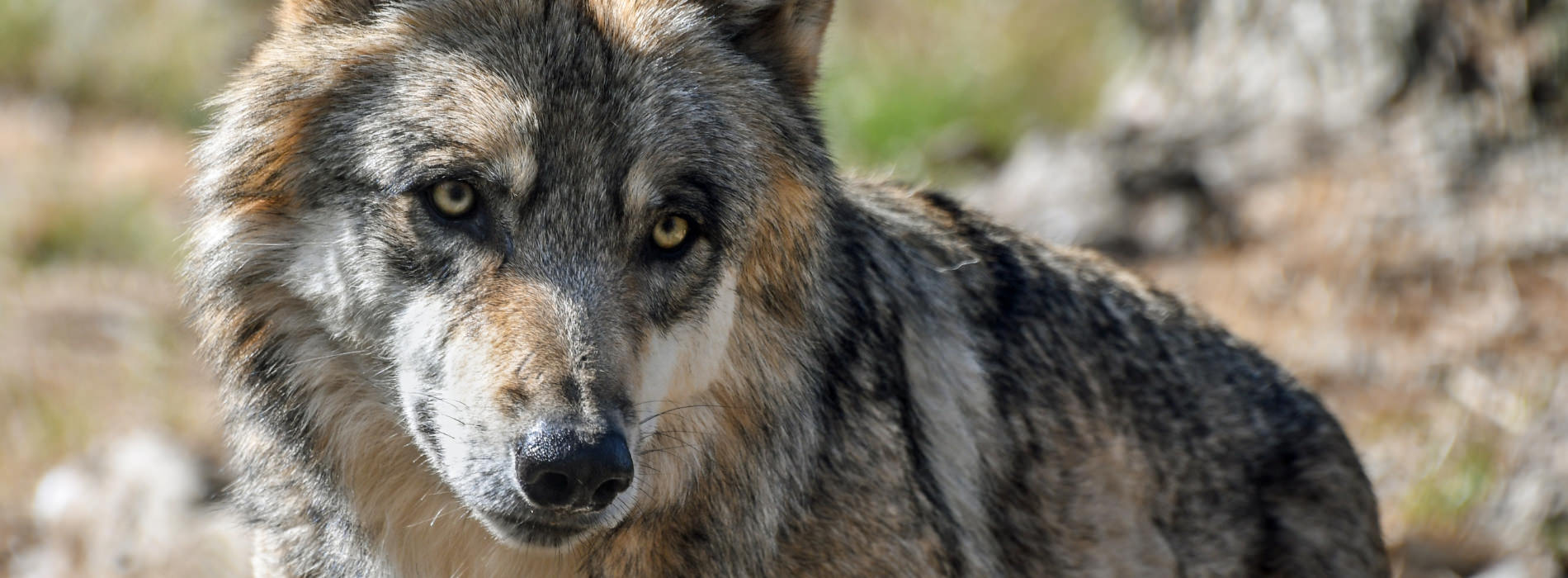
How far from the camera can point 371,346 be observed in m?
3.34

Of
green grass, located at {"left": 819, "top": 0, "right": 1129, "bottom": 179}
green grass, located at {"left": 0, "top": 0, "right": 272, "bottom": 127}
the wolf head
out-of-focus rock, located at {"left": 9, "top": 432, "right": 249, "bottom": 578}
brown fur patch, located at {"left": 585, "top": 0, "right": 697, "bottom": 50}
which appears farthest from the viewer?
green grass, located at {"left": 0, "top": 0, "right": 272, "bottom": 127}

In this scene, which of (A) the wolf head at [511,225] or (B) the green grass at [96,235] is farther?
(B) the green grass at [96,235]

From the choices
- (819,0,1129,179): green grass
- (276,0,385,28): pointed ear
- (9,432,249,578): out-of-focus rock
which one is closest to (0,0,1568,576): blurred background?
(9,432,249,578): out-of-focus rock

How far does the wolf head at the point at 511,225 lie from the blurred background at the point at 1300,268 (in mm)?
2159

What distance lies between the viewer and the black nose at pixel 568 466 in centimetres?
281

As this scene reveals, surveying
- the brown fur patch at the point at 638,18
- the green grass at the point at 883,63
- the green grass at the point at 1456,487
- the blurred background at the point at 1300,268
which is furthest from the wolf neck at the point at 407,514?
the green grass at the point at 883,63

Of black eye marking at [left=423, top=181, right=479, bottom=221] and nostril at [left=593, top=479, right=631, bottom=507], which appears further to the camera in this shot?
black eye marking at [left=423, top=181, right=479, bottom=221]

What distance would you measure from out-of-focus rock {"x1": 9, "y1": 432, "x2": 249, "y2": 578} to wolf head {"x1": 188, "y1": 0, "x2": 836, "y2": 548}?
7.81 ft

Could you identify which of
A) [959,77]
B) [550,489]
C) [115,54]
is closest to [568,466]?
[550,489]

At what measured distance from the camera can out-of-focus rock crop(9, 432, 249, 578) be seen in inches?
226

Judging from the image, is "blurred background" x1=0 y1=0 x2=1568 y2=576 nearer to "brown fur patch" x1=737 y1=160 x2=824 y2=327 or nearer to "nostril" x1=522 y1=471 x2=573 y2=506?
"brown fur patch" x1=737 y1=160 x2=824 y2=327

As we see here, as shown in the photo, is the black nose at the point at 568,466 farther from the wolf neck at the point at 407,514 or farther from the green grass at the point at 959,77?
the green grass at the point at 959,77

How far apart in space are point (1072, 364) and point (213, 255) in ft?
8.51

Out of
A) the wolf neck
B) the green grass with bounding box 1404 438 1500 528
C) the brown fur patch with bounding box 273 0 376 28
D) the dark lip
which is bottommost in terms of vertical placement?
Result: the wolf neck
